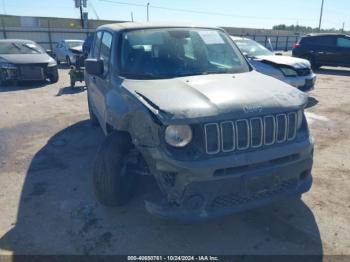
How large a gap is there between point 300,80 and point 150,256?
691 centimetres

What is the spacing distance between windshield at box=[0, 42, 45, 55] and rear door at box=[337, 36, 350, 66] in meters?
12.9

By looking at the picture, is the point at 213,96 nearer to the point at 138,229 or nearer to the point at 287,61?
the point at 138,229

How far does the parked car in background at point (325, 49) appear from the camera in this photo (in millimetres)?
15453

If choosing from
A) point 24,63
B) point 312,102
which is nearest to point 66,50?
point 24,63

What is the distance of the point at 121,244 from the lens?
3.09 metres

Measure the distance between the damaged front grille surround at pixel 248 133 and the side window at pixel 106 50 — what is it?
1.94 meters

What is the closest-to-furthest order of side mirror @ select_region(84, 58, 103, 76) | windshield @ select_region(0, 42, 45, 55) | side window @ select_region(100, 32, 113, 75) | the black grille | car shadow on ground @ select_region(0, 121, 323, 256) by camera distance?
car shadow on ground @ select_region(0, 121, 323, 256)
side mirror @ select_region(84, 58, 103, 76)
side window @ select_region(100, 32, 113, 75)
the black grille
windshield @ select_region(0, 42, 45, 55)

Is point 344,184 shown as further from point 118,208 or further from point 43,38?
point 43,38

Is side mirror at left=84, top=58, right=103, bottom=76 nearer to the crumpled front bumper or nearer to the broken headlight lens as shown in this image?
the broken headlight lens

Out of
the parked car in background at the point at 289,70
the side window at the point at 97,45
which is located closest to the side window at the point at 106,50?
the side window at the point at 97,45

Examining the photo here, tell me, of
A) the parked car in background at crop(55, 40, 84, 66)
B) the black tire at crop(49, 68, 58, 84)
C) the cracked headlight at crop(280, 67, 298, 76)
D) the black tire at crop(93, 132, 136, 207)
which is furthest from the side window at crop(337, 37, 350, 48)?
the black tire at crop(93, 132, 136, 207)

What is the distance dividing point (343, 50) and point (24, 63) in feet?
44.3

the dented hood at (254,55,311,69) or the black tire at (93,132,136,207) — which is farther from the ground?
the dented hood at (254,55,311,69)

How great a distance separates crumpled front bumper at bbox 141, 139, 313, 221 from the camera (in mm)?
2764
